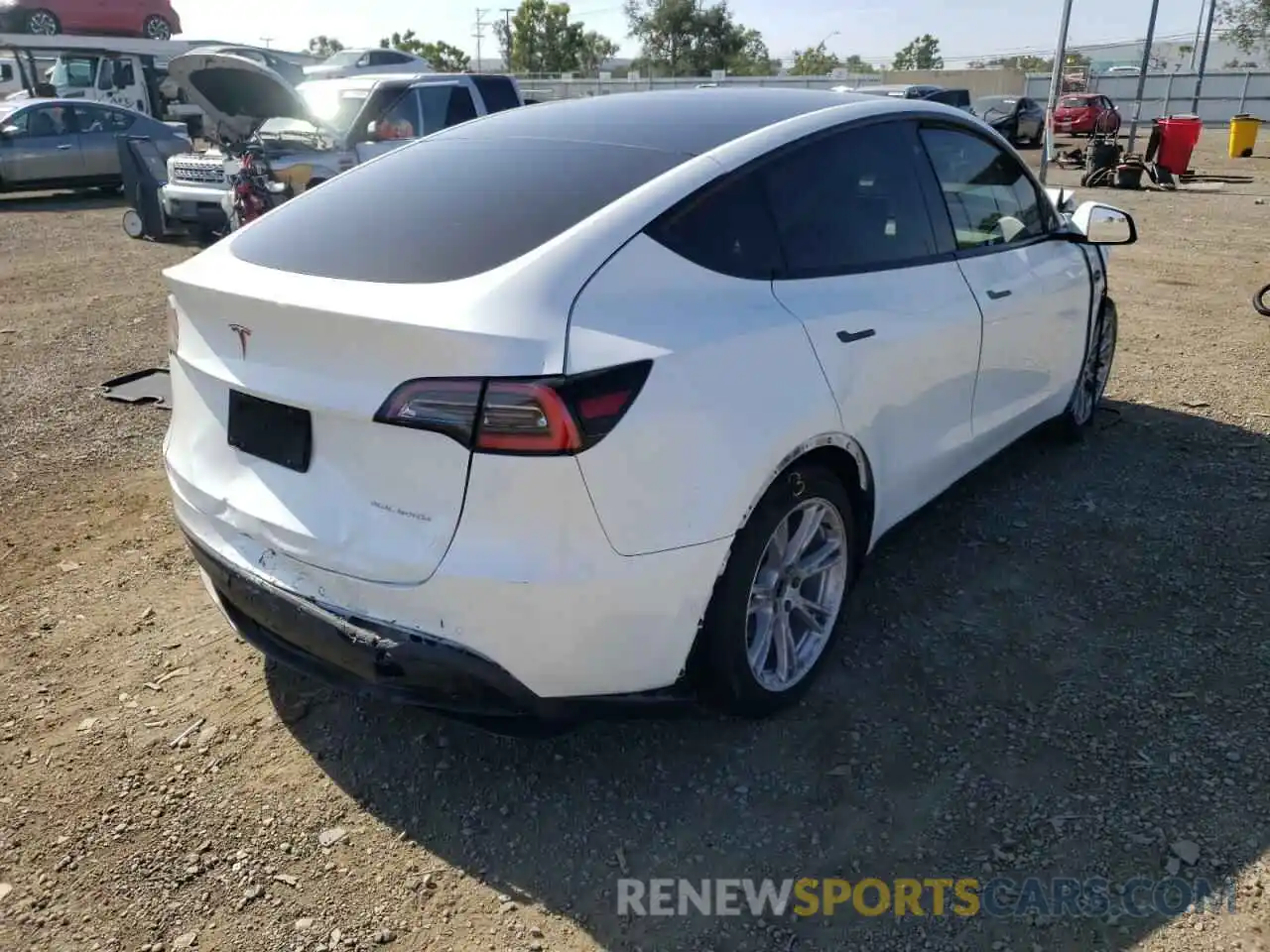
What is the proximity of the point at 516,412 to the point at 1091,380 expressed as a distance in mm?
4066

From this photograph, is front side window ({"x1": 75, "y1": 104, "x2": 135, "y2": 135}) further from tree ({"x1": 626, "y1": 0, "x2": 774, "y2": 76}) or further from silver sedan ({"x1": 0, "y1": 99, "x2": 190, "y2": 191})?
tree ({"x1": 626, "y1": 0, "x2": 774, "y2": 76})

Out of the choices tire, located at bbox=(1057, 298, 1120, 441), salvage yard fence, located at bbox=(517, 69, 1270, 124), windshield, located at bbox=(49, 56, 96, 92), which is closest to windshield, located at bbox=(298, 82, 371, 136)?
tire, located at bbox=(1057, 298, 1120, 441)

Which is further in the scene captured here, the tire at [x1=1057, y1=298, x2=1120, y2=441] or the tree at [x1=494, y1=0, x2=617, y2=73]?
the tree at [x1=494, y1=0, x2=617, y2=73]

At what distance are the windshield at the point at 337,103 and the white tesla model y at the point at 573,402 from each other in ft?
28.2

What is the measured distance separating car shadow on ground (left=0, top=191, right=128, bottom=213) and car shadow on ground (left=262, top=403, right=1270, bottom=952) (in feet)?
51.5

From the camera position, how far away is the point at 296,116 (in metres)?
10.2

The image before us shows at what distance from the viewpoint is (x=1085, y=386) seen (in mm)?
5129

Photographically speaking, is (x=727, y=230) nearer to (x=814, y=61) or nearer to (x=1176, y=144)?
(x=1176, y=144)

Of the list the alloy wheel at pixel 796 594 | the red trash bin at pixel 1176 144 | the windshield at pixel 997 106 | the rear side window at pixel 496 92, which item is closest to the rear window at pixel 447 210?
the alloy wheel at pixel 796 594

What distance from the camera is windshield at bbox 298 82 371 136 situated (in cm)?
1116

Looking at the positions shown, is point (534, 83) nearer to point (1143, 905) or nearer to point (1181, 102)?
point (1181, 102)

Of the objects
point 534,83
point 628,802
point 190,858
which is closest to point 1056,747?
point 628,802

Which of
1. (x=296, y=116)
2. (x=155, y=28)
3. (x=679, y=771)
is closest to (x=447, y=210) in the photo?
(x=679, y=771)

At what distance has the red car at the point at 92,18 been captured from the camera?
88.6 feet
